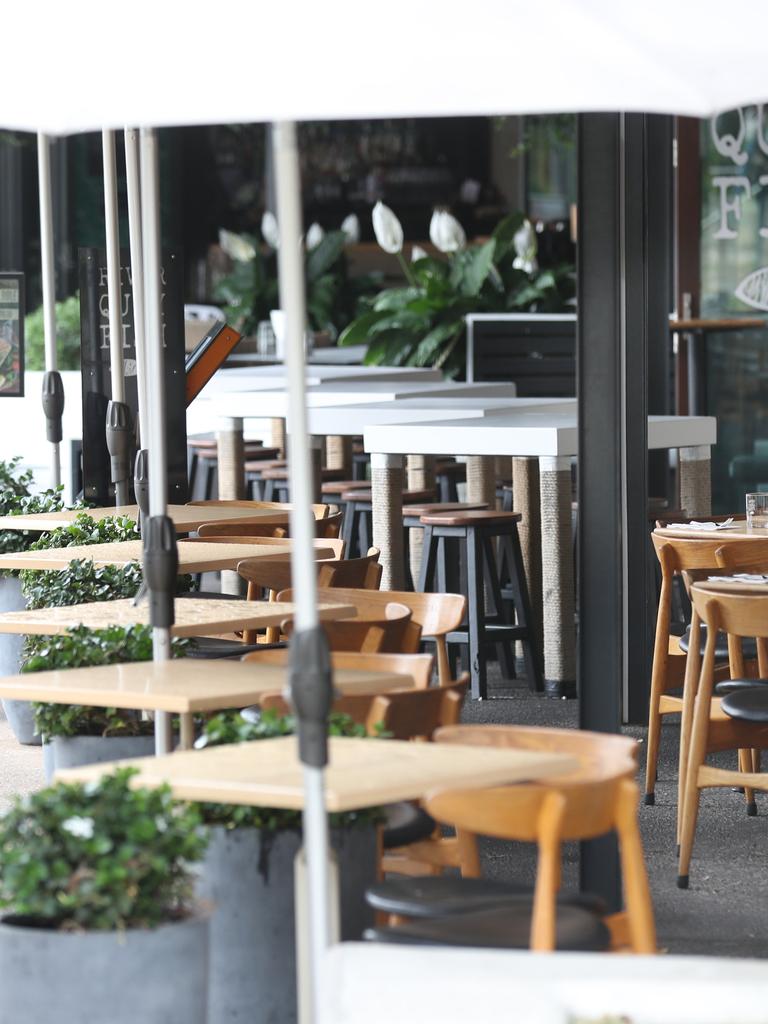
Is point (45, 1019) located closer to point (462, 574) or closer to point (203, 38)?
point (203, 38)

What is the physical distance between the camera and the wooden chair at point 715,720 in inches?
200

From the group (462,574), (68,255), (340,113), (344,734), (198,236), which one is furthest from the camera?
(198,236)

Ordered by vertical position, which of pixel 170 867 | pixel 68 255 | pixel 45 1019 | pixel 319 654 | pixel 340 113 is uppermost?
pixel 68 255

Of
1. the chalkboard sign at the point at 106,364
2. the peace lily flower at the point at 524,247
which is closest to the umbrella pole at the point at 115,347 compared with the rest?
the chalkboard sign at the point at 106,364

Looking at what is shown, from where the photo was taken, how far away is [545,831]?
9.97ft

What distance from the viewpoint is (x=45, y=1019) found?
311 cm

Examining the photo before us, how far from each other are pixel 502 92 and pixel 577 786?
1105 mm

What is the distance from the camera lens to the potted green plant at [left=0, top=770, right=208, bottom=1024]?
121 inches

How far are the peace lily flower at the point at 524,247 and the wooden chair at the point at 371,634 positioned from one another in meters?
8.23

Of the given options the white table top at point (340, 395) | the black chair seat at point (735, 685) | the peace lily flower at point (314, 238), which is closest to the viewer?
the black chair seat at point (735, 685)

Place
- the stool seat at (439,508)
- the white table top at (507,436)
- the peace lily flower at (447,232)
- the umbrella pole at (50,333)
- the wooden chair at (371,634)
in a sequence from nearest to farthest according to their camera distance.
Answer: the wooden chair at (371,634) < the umbrella pole at (50,333) < the white table top at (507,436) < the stool seat at (439,508) < the peace lily flower at (447,232)

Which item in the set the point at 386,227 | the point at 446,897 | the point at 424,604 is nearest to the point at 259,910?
the point at 446,897

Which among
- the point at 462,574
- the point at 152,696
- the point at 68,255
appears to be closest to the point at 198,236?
the point at 68,255

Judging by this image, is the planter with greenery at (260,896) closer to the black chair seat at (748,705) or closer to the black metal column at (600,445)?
the black metal column at (600,445)
